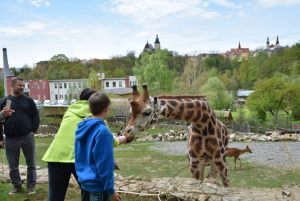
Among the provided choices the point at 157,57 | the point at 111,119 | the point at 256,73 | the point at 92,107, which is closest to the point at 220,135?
the point at 92,107

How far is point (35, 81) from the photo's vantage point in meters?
66.6

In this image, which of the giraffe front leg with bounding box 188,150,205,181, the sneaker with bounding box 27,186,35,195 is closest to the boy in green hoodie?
the giraffe front leg with bounding box 188,150,205,181

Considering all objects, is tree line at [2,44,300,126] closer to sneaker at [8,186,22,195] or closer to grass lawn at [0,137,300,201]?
grass lawn at [0,137,300,201]

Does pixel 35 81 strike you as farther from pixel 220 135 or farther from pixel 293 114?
pixel 220 135

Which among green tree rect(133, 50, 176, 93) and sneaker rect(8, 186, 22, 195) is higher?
green tree rect(133, 50, 176, 93)

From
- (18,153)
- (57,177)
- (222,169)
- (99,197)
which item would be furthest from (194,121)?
(18,153)

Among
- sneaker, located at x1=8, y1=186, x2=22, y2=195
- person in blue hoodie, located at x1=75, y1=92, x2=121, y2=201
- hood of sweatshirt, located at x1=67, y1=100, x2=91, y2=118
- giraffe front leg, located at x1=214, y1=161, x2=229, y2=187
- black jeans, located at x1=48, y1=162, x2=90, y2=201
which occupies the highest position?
hood of sweatshirt, located at x1=67, y1=100, x2=91, y2=118

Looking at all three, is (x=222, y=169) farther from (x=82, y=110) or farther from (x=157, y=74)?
(x=157, y=74)

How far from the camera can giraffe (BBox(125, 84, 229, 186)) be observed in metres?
5.22

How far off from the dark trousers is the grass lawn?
0.34m

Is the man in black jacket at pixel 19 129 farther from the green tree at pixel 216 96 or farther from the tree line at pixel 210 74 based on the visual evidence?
the green tree at pixel 216 96

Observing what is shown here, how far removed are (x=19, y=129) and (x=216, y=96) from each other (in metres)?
38.3

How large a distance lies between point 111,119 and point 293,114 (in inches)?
647

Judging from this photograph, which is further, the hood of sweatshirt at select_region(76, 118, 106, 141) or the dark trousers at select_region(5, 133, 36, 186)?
the dark trousers at select_region(5, 133, 36, 186)
